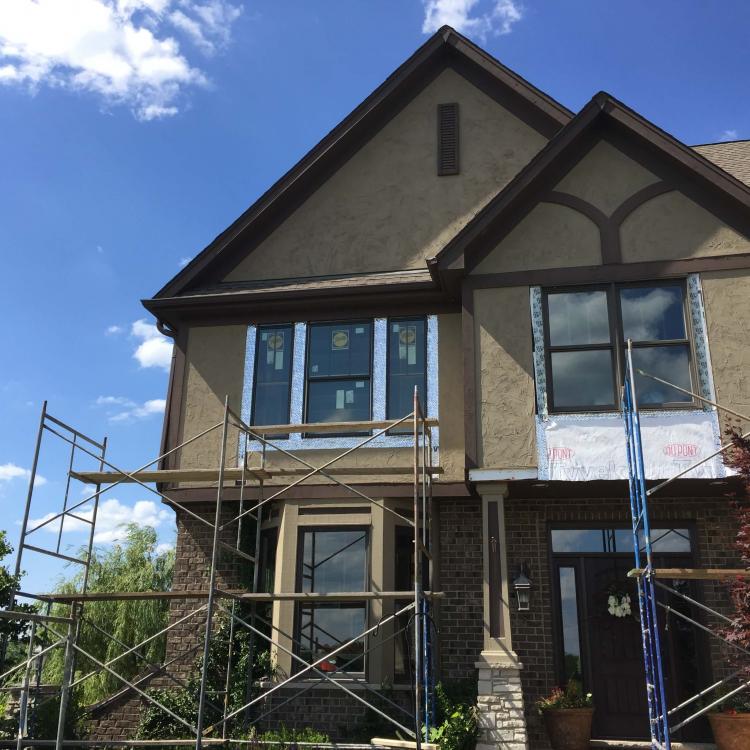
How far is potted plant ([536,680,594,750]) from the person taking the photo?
398 inches

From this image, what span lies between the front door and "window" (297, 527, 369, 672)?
2705mm

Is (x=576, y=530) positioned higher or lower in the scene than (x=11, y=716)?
higher

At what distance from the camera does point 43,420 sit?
10547 millimetres

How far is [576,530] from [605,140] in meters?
5.60

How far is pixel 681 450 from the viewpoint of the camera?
34.2 feet

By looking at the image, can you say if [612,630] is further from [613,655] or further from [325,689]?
[325,689]

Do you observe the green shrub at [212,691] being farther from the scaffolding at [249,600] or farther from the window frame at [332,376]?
the window frame at [332,376]

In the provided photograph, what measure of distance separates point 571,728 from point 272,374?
6589 millimetres

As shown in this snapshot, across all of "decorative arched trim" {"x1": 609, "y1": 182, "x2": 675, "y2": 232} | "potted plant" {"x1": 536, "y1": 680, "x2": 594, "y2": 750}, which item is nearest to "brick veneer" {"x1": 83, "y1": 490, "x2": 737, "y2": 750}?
"potted plant" {"x1": 536, "y1": 680, "x2": 594, "y2": 750}

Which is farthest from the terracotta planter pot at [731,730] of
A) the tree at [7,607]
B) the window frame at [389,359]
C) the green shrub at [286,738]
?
the tree at [7,607]

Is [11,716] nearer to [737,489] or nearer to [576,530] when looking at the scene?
[576,530]

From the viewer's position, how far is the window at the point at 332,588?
37.4 ft

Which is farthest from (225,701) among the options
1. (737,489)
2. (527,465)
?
(737,489)

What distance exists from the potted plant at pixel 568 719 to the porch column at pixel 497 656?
69cm
